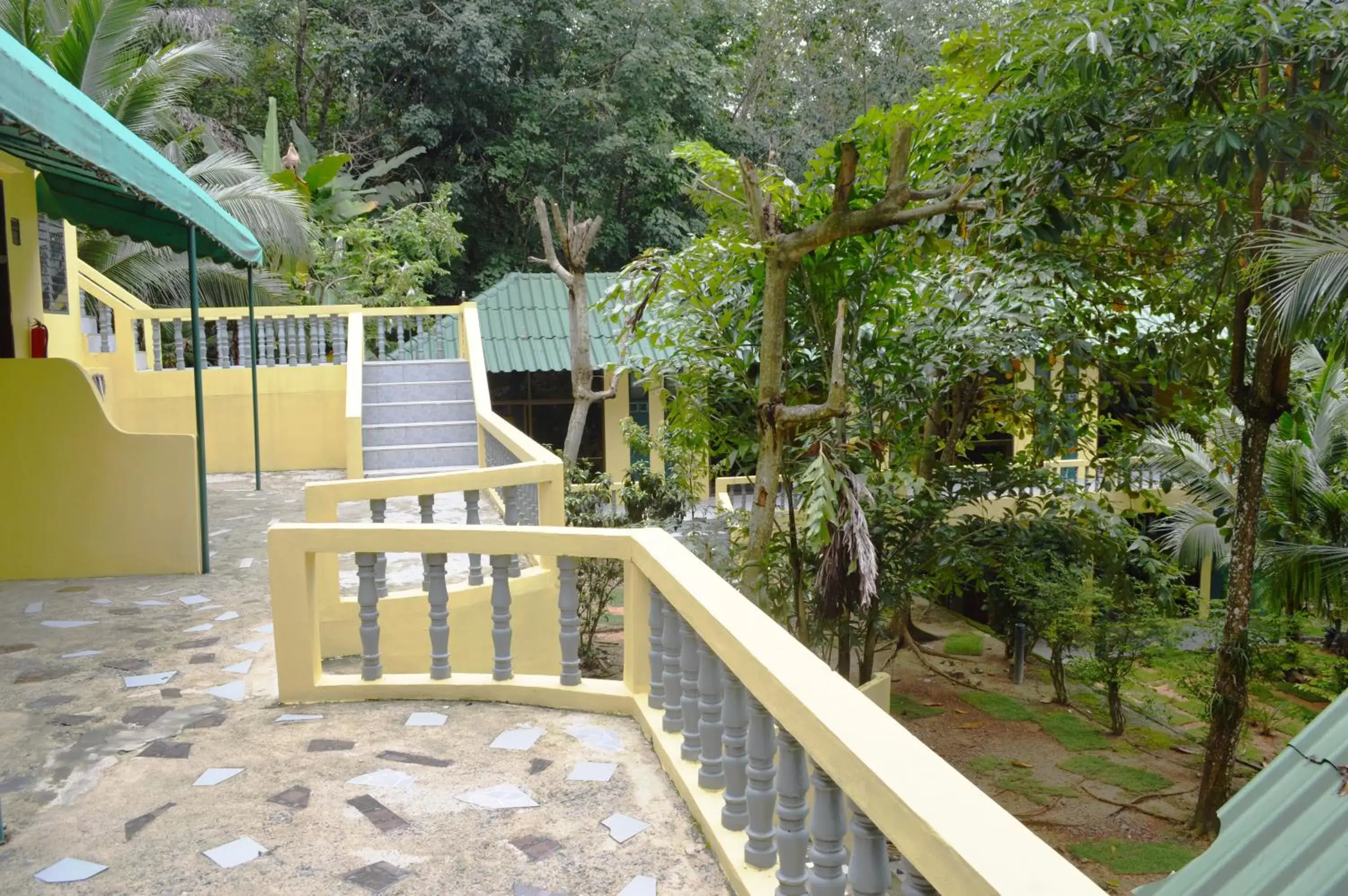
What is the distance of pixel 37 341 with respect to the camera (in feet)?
33.7

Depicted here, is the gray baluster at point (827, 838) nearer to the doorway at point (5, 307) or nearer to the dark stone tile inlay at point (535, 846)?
the dark stone tile inlay at point (535, 846)

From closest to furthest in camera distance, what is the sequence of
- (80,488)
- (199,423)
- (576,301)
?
(80,488) → (199,423) → (576,301)

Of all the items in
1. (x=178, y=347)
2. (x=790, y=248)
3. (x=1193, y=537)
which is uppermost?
(x=790, y=248)

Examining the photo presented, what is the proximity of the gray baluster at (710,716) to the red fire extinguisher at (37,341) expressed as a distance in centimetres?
908

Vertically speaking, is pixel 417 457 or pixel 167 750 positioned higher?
pixel 417 457

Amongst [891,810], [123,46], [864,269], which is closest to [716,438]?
[864,269]

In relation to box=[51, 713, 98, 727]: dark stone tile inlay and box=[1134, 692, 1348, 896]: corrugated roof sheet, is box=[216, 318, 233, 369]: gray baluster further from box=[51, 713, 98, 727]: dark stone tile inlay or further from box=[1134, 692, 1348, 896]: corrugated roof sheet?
box=[1134, 692, 1348, 896]: corrugated roof sheet

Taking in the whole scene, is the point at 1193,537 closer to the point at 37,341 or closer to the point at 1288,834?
the point at 1288,834

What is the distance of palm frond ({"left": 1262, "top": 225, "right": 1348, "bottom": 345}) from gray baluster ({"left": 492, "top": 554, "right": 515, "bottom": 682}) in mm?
4050

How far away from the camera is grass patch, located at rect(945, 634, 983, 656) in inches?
554

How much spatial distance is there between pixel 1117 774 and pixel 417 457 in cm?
719

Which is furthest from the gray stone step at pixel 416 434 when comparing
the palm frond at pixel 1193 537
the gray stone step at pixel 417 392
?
the palm frond at pixel 1193 537

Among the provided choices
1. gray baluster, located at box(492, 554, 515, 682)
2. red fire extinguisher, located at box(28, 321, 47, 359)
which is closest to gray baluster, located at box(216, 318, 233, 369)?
red fire extinguisher, located at box(28, 321, 47, 359)

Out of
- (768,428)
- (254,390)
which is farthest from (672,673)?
(254,390)
